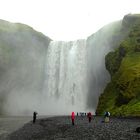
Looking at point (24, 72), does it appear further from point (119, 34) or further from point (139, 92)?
point (139, 92)

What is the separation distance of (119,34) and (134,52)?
3530cm

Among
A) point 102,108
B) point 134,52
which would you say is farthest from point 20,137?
point 134,52

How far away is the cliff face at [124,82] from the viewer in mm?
72562

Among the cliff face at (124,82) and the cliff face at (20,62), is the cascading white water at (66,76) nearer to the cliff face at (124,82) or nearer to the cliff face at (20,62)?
the cliff face at (20,62)

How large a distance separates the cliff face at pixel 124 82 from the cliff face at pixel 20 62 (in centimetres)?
4424

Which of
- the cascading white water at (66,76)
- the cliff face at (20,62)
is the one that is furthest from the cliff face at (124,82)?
the cliff face at (20,62)

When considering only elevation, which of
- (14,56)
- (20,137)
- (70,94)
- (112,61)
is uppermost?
(14,56)

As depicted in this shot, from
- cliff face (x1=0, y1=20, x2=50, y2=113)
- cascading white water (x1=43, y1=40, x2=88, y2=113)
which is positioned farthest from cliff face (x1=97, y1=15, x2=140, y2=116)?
cliff face (x1=0, y1=20, x2=50, y2=113)

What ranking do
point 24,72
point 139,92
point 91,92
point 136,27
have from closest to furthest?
point 139,92, point 136,27, point 91,92, point 24,72

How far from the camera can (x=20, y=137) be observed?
4869 centimetres

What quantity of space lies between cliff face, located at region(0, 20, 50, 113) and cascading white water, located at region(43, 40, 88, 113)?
4351 mm

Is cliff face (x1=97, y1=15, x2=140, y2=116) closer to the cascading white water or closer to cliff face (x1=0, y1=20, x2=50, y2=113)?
the cascading white water

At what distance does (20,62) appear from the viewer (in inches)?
5404

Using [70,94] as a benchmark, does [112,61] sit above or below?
above
